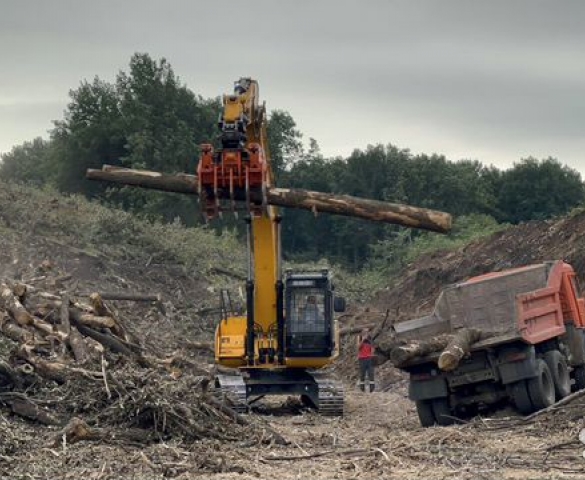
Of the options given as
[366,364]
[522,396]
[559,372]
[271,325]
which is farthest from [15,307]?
[366,364]

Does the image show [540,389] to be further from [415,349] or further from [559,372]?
[415,349]

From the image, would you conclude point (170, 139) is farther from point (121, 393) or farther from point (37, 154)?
point (121, 393)

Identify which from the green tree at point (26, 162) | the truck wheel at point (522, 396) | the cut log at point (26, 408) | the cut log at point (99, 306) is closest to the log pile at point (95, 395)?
the cut log at point (26, 408)

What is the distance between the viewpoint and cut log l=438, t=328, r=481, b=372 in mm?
16748

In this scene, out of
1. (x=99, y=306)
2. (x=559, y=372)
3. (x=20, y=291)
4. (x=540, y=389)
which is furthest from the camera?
(x=99, y=306)

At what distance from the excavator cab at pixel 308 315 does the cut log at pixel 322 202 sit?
2.88 meters

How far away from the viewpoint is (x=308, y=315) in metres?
20.8

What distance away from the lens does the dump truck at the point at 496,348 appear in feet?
57.2

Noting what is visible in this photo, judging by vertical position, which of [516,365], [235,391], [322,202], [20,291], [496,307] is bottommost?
[235,391]

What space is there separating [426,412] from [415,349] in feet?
4.71

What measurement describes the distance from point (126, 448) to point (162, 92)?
47429 millimetres

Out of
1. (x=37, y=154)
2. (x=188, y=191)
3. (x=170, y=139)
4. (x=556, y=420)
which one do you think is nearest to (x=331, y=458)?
(x=556, y=420)

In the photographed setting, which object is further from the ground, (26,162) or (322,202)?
(26,162)

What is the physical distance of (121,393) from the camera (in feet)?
48.3
